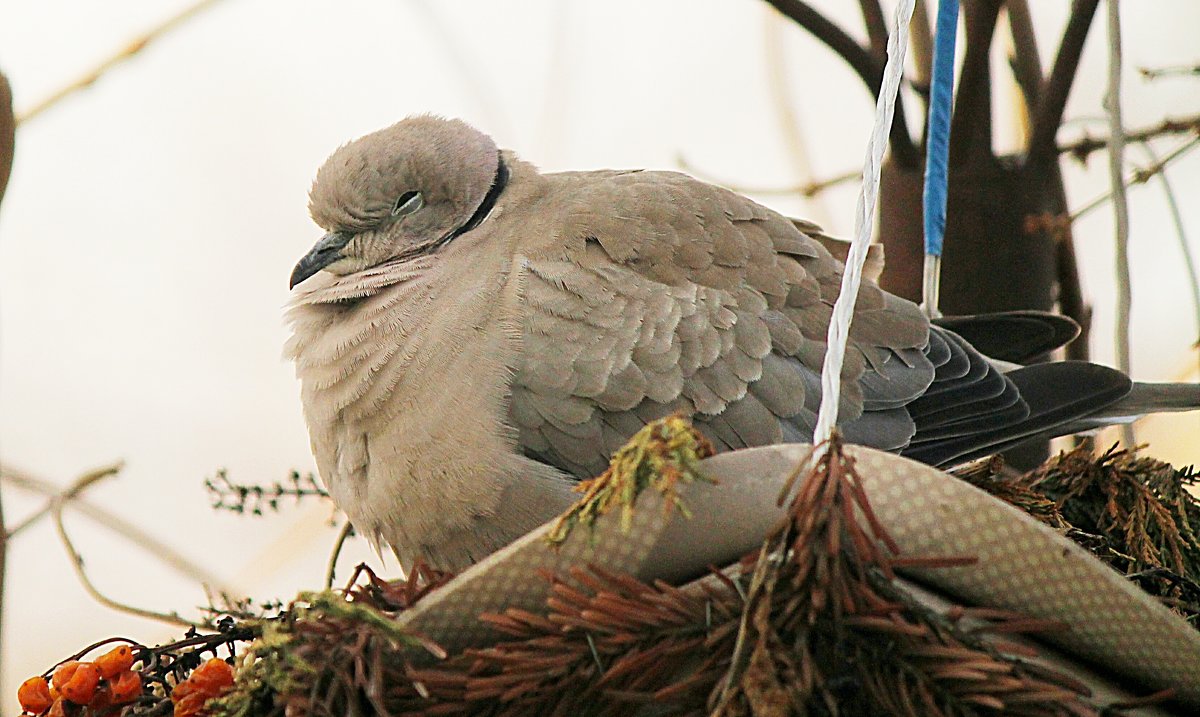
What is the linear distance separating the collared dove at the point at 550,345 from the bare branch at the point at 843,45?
0.24 m

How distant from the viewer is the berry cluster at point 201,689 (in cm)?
59

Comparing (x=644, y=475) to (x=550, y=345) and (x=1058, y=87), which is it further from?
(x=1058, y=87)

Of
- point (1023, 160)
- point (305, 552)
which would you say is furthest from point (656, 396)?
point (305, 552)

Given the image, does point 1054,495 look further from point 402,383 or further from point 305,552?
point 305,552

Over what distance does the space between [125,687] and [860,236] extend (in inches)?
17.6

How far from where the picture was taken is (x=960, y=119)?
1.35 meters

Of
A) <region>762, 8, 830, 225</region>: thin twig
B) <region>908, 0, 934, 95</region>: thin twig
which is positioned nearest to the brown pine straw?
<region>908, 0, 934, 95</region>: thin twig

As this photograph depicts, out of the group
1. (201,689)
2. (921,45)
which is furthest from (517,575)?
(921,45)

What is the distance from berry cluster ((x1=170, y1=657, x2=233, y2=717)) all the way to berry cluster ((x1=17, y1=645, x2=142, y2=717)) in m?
0.05

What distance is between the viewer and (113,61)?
148cm

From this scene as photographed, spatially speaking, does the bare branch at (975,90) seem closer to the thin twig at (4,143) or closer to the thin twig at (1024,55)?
the thin twig at (1024,55)

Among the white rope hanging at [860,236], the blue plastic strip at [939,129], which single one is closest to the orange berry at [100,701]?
the white rope hanging at [860,236]

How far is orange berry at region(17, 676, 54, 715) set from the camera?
0.63 metres

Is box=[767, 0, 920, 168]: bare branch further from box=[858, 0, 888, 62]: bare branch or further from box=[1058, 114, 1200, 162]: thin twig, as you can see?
box=[1058, 114, 1200, 162]: thin twig
